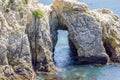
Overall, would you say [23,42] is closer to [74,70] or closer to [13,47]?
[13,47]

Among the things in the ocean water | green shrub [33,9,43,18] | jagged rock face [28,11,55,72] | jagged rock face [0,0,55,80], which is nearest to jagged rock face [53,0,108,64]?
the ocean water

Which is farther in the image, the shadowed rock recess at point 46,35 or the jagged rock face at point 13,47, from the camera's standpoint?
the shadowed rock recess at point 46,35

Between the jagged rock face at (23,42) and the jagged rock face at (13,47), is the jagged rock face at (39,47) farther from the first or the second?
the jagged rock face at (13,47)

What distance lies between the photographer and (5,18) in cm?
6756

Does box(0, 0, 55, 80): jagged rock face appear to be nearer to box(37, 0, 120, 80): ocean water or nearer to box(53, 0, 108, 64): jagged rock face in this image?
box(37, 0, 120, 80): ocean water

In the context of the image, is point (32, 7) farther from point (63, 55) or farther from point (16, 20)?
point (63, 55)

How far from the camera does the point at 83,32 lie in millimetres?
78312

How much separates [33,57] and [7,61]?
8.02 meters

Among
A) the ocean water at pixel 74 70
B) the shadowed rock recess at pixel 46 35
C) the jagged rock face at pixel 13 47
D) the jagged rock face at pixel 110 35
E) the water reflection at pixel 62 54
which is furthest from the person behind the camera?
the jagged rock face at pixel 110 35

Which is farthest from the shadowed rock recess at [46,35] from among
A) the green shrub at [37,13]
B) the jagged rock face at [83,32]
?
the green shrub at [37,13]

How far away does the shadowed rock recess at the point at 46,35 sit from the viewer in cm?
6544

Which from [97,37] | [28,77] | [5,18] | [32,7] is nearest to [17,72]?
[28,77]

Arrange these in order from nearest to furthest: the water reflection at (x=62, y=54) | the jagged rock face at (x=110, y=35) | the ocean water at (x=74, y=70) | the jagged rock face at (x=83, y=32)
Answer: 1. the ocean water at (x=74, y=70)
2. the jagged rock face at (x=83, y=32)
3. the water reflection at (x=62, y=54)
4. the jagged rock face at (x=110, y=35)

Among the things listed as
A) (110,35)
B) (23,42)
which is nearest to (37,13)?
(23,42)
